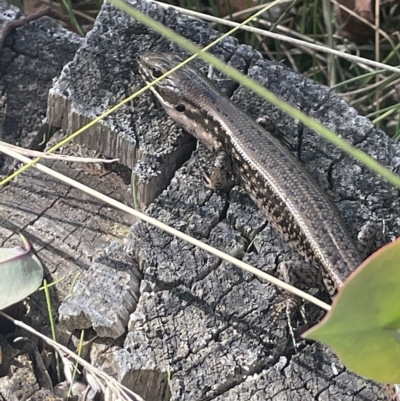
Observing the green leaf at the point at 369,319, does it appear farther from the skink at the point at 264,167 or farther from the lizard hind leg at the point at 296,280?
the skink at the point at 264,167

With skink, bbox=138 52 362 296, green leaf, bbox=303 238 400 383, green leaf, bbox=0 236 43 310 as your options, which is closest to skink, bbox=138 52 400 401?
skink, bbox=138 52 362 296

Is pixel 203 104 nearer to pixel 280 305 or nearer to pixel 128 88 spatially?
pixel 128 88

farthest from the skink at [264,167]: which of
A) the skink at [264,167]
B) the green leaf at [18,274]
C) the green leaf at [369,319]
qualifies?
the green leaf at [369,319]

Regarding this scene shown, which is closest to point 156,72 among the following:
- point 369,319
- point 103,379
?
point 103,379

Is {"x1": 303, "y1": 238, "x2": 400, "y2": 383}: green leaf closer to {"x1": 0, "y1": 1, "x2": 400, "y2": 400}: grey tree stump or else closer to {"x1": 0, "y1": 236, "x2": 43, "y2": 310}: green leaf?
{"x1": 0, "y1": 1, "x2": 400, "y2": 400}: grey tree stump

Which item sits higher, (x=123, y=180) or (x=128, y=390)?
(x=123, y=180)

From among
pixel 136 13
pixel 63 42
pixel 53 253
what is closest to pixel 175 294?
pixel 53 253
